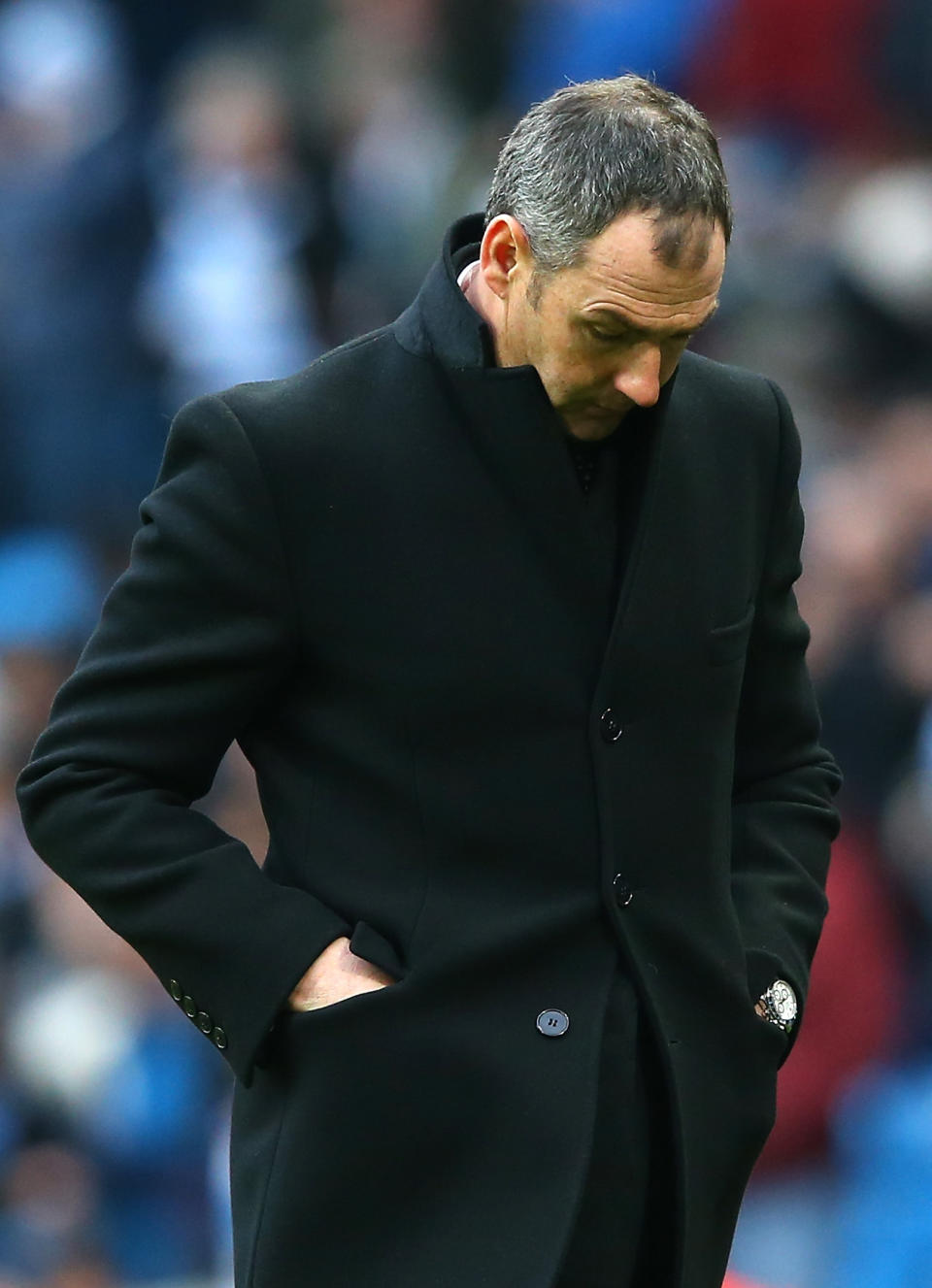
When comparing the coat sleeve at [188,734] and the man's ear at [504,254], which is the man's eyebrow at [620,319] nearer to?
the man's ear at [504,254]

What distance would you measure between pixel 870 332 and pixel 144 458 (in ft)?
7.68

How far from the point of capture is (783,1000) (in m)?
2.86

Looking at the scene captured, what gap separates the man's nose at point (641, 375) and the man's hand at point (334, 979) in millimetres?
668

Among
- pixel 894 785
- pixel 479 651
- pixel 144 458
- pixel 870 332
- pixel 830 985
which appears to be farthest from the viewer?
pixel 144 458

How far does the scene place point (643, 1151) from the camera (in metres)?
2.67

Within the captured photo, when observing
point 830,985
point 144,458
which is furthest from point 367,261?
point 830,985

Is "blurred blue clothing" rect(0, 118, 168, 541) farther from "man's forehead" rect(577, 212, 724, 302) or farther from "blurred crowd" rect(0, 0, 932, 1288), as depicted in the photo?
"man's forehead" rect(577, 212, 724, 302)

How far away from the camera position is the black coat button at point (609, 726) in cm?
264

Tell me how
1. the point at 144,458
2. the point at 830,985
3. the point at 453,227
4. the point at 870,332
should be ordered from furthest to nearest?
the point at 144,458
the point at 870,332
the point at 830,985
the point at 453,227

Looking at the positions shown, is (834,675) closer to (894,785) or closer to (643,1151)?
(894,785)

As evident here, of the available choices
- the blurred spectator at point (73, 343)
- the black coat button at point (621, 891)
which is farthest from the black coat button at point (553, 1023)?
the blurred spectator at point (73, 343)

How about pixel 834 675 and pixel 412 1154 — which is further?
pixel 834 675

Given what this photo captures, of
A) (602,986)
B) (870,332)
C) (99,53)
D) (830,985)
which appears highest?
(602,986)

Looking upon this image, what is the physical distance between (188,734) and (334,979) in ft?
1.02
